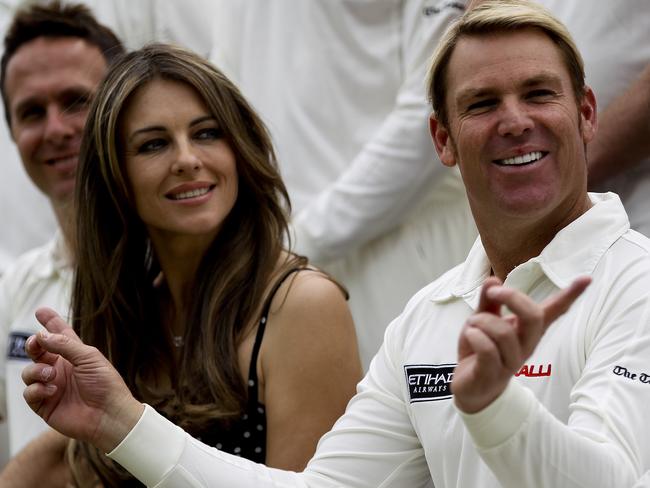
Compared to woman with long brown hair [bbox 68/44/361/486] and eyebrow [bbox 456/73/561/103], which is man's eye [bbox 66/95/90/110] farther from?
eyebrow [bbox 456/73/561/103]

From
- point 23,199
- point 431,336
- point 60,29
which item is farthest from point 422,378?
point 23,199

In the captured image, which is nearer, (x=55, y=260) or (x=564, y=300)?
(x=564, y=300)

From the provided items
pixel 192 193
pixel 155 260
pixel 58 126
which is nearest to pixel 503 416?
pixel 192 193

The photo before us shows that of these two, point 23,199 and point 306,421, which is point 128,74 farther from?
point 23,199

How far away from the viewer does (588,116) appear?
273 centimetres

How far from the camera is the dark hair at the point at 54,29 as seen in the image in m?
4.76

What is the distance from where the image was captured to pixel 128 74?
358cm

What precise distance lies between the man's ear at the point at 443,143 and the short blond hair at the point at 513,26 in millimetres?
57

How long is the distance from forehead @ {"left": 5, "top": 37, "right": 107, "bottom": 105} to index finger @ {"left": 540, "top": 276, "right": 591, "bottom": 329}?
9.43ft

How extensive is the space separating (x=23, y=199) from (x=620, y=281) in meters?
3.51

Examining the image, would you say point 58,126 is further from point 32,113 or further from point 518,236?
point 518,236

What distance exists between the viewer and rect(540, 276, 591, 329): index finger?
198cm

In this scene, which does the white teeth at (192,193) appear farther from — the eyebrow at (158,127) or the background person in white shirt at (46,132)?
the background person in white shirt at (46,132)

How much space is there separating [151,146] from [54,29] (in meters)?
1.39
